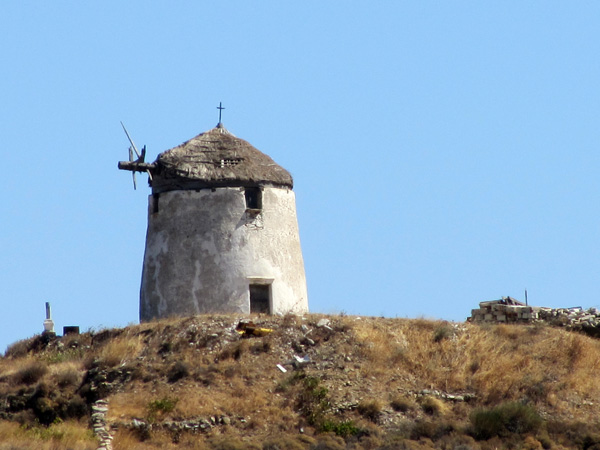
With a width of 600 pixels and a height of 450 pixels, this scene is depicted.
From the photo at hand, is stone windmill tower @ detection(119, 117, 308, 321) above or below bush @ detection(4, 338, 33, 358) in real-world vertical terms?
above

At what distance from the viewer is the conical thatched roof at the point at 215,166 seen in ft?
115

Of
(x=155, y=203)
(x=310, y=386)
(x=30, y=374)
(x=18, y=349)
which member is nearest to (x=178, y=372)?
(x=310, y=386)

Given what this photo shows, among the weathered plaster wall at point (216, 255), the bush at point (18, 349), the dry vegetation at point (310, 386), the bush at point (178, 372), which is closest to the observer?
the dry vegetation at point (310, 386)

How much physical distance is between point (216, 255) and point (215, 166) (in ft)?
8.44

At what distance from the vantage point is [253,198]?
116 feet

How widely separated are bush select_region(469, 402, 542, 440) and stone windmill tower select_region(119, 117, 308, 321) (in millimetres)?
7676

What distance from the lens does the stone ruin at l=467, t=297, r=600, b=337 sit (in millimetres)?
35281

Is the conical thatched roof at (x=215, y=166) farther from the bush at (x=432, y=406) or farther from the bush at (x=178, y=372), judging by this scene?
the bush at (x=432, y=406)

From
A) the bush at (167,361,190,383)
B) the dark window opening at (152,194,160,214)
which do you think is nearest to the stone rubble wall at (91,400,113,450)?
the bush at (167,361,190,383)

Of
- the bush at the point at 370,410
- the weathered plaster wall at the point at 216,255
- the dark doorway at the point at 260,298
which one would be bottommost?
the bush at the point at 370,410

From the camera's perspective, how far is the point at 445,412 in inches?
1163

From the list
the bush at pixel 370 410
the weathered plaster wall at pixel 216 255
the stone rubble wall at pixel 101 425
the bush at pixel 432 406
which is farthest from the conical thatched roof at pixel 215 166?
the bush at pixel 432 406

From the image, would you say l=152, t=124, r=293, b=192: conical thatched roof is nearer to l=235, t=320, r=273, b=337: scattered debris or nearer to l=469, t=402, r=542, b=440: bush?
l=235, t=320, r=273, b=337: scattered debris

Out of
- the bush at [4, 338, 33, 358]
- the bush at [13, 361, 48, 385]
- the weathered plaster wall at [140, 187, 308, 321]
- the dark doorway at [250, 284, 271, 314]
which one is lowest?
the bush at [13, 361, 48, 385]
